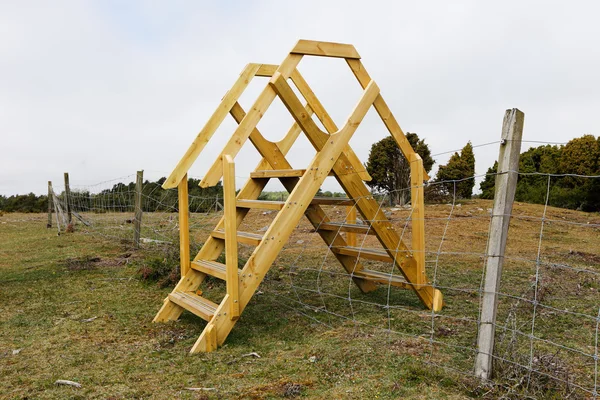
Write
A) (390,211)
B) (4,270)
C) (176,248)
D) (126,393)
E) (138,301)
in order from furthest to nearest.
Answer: (390,211)
(4,270)
(176,248)
(138,301)
(126,393)

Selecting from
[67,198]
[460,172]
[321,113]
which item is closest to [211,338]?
[321,113]

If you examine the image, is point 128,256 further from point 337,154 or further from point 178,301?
point 337,154

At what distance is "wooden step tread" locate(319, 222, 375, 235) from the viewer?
16.0 ft

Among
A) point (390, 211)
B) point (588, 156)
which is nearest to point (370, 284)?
point (390, 211)

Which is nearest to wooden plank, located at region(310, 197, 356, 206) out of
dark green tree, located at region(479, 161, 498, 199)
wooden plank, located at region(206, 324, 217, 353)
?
wooden plank, located at region(206, 324, 217, 353)

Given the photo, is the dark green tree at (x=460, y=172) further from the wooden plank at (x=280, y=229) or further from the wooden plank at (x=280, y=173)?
the wooden plank at (x=280, y=229)

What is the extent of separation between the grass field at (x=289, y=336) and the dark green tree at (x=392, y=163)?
9.06 m

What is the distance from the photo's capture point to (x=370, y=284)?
5.95 meters

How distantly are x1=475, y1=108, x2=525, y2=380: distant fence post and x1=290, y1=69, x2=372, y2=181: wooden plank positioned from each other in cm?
216

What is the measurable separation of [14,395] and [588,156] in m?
21.7

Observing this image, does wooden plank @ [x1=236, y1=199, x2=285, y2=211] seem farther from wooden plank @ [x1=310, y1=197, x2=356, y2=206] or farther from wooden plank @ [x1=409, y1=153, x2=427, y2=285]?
wooden plank @ [x1=409, y1=153, x2=427, y2=285]

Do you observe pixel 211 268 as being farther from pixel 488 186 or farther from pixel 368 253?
pixel 488 186

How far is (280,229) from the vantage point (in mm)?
4098

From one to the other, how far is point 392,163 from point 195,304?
13.9 metres
